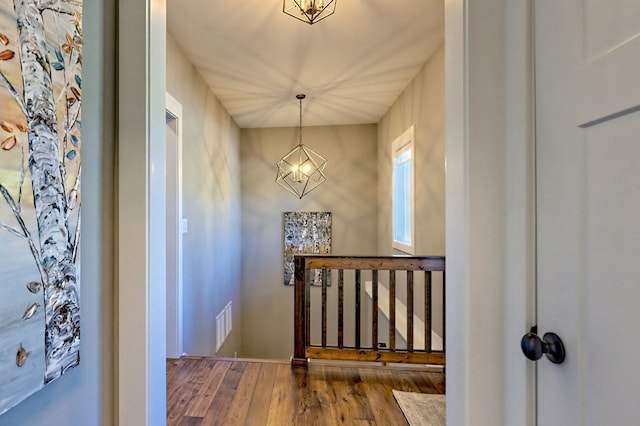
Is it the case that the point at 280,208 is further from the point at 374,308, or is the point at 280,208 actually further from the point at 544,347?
the point at 544,347

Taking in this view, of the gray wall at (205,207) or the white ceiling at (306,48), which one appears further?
the gray wall at (205,207)

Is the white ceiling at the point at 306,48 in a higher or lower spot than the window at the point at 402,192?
higher

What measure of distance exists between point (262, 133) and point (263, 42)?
2.43m

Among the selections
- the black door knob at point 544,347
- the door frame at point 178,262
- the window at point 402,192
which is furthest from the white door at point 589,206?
the window at point 402,192

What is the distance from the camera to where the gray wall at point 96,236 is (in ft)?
2.81

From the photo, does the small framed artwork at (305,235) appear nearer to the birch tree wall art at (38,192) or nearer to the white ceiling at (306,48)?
the white ceiling at (306,48)

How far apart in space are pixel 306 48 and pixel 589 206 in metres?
2.47

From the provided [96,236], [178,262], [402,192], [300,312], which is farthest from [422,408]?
[402,192]

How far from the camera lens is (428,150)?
2.68 metres

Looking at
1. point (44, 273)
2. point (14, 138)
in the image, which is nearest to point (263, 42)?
point (14, 138)

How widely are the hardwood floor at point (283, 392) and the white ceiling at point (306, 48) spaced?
2672 millimetres

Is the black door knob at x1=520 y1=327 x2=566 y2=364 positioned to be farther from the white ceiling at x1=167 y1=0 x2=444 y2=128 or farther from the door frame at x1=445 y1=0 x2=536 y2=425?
the white ceiling at x1=167 y1=0 x2=444 y2=128

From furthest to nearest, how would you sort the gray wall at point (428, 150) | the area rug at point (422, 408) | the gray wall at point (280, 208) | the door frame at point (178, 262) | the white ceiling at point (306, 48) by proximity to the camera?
the gray wall at point (280, 208) < the gray wall at point (428, 150) < the door frame at point (178, 262) < the white ceiling at point (306, 48) < the area rug at point (422, 408)

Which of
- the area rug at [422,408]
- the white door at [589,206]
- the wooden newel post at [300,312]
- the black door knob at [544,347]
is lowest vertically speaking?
the area rug at [422,408]
